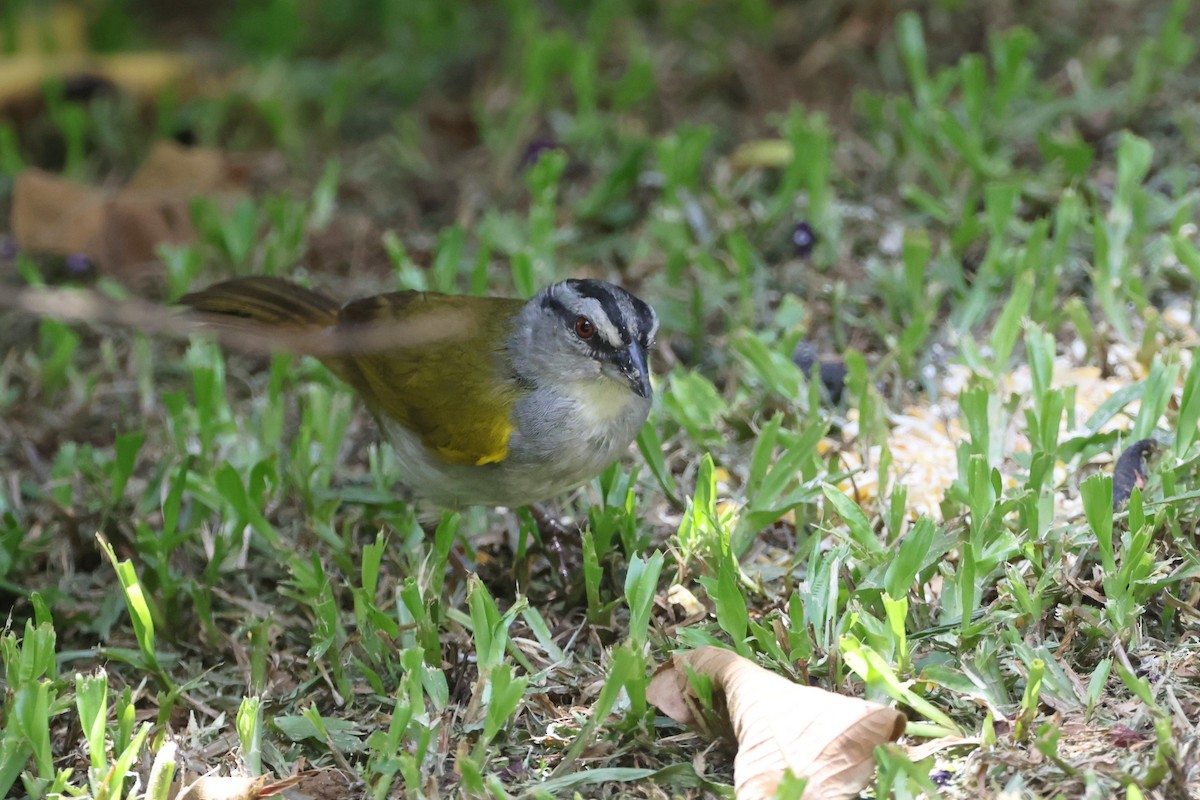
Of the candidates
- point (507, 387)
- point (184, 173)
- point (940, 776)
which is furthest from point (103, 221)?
point (940, 776)

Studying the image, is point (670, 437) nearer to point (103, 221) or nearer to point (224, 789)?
point (224, 789)

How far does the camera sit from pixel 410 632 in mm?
3691

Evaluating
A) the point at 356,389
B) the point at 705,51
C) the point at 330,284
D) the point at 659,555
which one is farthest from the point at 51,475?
the point at 705,51

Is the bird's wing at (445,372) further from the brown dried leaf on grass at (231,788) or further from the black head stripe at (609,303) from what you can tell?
the brown dried leaf on grass at (231,788)

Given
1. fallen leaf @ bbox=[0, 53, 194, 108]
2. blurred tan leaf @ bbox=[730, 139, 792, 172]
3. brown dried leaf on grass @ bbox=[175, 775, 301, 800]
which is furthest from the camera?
fallen leaf @ bbox=[0, 53, 194, 108]

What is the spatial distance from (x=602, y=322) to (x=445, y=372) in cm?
59

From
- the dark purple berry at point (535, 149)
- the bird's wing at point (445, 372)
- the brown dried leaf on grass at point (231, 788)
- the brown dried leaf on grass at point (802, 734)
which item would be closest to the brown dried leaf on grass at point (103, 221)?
the dark purple berry at point (535, 149)

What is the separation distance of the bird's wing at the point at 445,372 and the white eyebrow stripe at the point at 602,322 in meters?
0.34

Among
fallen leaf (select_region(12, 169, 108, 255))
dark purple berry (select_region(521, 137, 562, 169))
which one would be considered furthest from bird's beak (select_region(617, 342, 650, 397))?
fallen leaf (select_region(12, 169, 108, 255))

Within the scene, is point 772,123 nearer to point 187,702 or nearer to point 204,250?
point 204,250

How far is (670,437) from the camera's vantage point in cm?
452

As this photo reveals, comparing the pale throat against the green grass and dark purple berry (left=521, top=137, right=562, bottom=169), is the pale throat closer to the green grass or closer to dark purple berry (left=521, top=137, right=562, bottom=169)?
the green grass

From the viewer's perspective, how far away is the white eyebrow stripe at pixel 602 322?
13.4 feet

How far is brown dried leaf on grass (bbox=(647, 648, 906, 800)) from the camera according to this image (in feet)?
9.56
